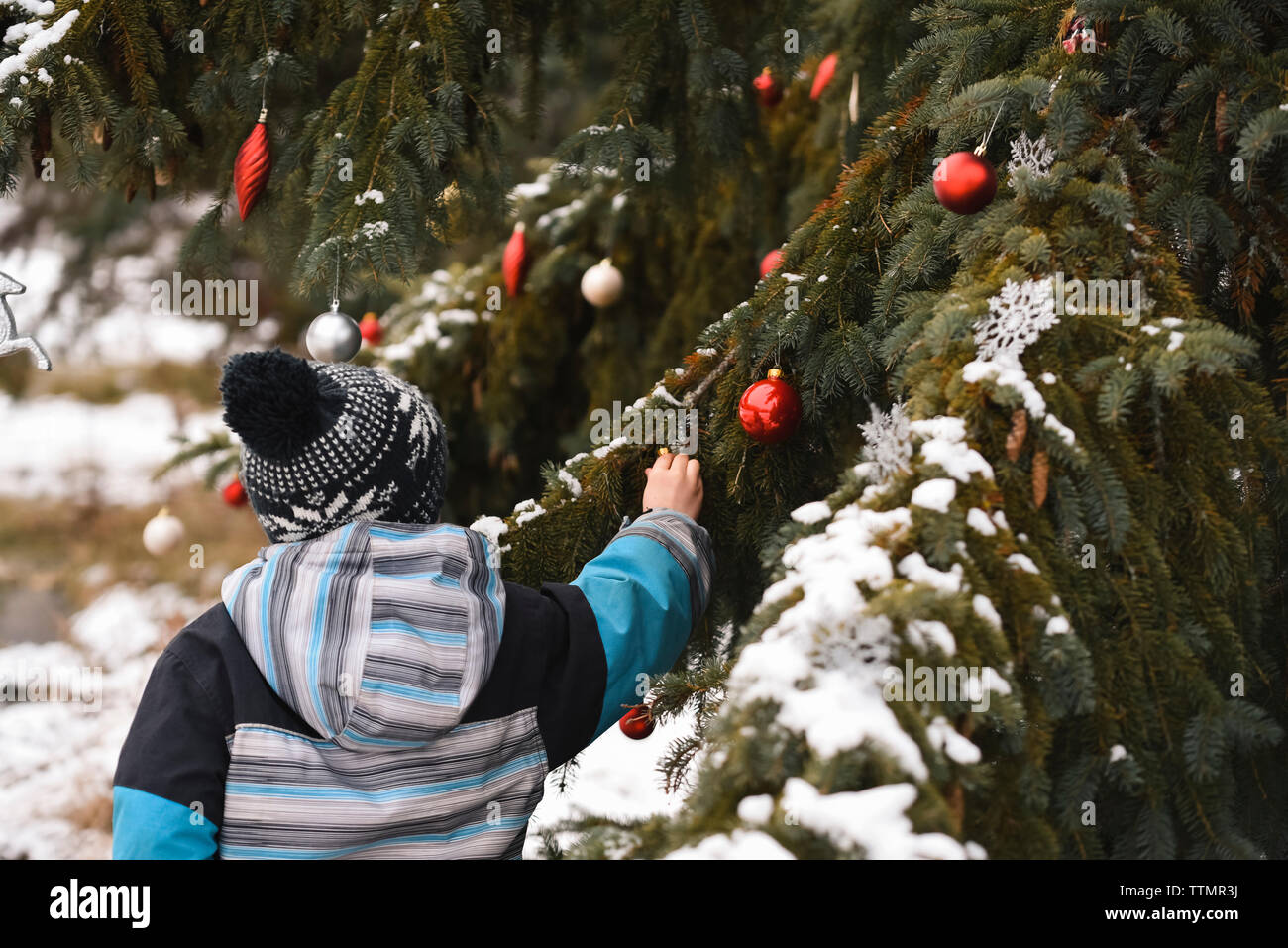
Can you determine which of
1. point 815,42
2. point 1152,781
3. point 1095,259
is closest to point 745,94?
point 815,42

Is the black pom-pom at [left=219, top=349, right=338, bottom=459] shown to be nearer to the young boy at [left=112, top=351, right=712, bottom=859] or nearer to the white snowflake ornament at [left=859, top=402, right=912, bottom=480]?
the young boy at [left=112, top=351, right=712, bottom=859]

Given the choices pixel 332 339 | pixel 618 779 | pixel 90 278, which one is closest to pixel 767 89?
pixel 332 339

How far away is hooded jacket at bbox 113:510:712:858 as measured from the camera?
5.01ft

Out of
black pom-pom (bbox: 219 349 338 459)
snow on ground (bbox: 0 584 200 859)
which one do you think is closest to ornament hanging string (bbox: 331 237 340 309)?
black pom-pom (bbox: 219 349 338 459)

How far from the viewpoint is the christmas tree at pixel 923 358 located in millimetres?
1203

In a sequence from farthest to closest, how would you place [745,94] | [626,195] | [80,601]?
[80,601]
[626,195]
[745,94]

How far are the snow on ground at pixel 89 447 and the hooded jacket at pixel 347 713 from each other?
8.28 m

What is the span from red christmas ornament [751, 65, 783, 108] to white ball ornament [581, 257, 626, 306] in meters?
0.71

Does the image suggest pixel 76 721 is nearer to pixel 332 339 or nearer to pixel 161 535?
pixel 161 535

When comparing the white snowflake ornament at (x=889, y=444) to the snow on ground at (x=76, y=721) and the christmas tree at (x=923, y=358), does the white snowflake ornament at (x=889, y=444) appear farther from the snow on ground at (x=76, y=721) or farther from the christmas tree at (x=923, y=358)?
the snow on ground at (x=76, y=721)

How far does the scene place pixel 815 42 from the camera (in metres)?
2.68

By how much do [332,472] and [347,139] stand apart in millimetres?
931

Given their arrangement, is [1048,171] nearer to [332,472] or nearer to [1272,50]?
[1272,50]

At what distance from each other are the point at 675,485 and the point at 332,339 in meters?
0.80
